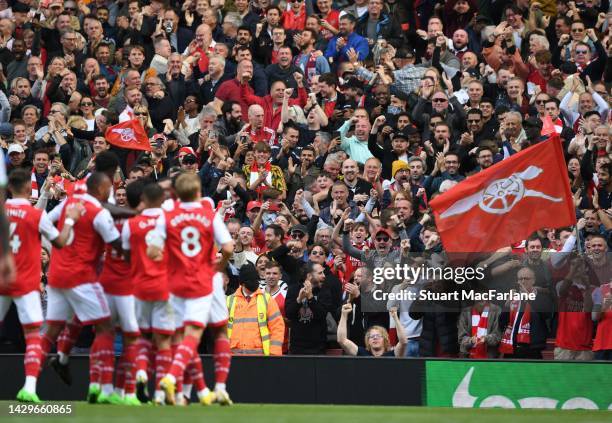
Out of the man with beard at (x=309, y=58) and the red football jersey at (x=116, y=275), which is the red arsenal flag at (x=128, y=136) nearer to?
the man with beard at (x=309, y=58)

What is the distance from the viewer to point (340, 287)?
67.4 feet

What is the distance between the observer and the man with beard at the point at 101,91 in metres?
26.3

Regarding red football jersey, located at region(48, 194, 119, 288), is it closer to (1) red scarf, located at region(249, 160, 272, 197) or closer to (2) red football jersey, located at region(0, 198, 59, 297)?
(2) red football jersey, located at region(0, 198, 59, 297)

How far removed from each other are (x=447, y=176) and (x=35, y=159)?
664 cm

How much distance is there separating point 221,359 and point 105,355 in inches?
48.8

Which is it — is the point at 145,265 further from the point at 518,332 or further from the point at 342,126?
the point at 342,126

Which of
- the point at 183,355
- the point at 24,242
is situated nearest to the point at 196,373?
the point at 183,355

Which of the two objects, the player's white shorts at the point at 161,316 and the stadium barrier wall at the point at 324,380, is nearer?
the player's white shorts at the point at 161,316

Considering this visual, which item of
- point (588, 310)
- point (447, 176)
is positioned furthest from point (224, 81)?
point (588, 310)

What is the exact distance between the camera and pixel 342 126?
80.3 feet

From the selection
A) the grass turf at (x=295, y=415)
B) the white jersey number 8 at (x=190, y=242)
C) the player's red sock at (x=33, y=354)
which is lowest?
the grass turf at (x=295, y=415)

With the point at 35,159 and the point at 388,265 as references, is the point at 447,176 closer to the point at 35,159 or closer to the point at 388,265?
the point at 388,265

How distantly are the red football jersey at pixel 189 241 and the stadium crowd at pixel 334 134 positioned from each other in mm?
416

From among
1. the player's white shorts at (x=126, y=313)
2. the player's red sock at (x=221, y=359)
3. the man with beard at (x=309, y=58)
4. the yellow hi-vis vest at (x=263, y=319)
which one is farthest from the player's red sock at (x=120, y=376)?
the man with beard at (x=309, y=58)
